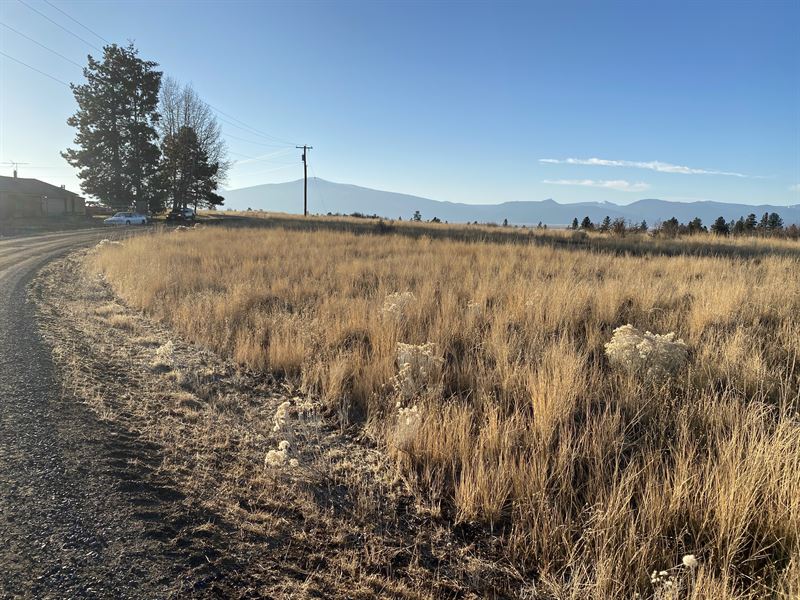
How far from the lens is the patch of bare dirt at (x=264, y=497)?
2.04m

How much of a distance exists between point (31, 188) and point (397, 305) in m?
62.4

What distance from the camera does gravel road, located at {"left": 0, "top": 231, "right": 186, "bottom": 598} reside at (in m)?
1.92

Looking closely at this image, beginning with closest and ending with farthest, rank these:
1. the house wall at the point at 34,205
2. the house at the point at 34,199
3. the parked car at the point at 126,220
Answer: the parked car at the point at 126,220
the house wall at the point at 34,205
the house at the point at 34,199

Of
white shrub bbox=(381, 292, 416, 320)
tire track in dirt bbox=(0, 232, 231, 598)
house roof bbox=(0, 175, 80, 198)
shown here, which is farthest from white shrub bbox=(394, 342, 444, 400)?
house roof bbox=(0, 175, 80, 198)

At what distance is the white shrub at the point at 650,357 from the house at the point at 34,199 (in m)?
53.0

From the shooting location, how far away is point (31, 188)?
49.0 meters

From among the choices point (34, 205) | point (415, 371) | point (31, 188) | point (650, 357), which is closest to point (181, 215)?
point (34, 205)

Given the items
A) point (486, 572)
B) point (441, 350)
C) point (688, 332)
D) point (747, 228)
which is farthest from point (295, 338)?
point (747, 228)

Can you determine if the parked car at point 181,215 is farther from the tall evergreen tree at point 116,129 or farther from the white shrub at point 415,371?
the white shrub at point 415,371

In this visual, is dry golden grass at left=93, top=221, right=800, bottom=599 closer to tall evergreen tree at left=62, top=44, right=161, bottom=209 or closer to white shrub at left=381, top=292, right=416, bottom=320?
white shrub at left=381, top=292, right=416, bottom=320

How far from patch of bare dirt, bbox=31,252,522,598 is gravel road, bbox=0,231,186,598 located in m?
0.05

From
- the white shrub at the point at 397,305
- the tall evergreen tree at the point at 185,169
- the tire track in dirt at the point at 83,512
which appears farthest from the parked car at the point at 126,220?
the tire track in dirt at the point at 83,512

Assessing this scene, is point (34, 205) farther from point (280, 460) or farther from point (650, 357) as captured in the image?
point (650, 357)

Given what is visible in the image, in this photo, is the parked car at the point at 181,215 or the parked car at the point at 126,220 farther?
the parked car at the point at 181,215
